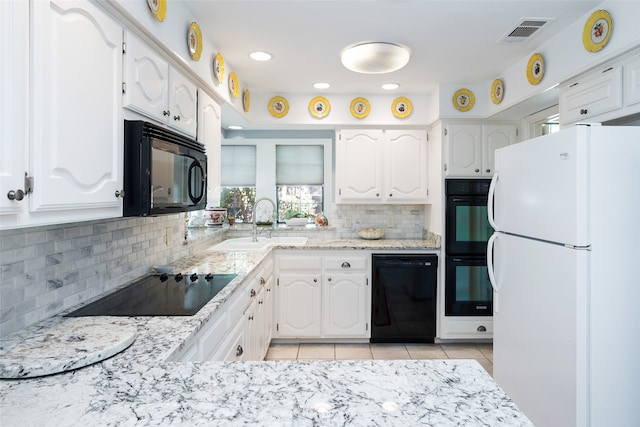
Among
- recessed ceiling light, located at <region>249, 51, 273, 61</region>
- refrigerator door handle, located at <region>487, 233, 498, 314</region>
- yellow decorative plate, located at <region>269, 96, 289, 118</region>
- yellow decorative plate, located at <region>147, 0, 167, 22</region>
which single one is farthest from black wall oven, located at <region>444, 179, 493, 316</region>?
yellow decorative plate, located at <region>147, 0, 167, 22</region>

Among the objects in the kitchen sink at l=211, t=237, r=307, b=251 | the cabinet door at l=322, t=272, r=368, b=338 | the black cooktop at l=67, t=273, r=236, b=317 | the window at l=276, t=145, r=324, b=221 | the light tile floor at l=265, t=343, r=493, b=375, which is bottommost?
the light tile floor at l=265, t=343, r=493, b=375

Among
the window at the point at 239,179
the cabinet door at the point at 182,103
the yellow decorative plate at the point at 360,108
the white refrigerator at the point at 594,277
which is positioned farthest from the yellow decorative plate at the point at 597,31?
the window at the point at 239,179

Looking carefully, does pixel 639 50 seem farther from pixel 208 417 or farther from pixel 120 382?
pixel 120 382

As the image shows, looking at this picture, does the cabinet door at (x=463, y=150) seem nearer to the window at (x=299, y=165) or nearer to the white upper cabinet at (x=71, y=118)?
the window at (x=299, y=165)

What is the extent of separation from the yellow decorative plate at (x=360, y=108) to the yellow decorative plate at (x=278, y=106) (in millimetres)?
666

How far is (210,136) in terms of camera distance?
2.60m

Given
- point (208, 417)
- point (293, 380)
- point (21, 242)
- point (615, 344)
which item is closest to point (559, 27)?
point (615, 344)

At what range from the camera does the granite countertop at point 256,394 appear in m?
0.75

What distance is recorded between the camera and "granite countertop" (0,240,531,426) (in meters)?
0.75

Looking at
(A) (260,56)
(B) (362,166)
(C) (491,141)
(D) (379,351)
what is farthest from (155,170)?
(C) (491,141)

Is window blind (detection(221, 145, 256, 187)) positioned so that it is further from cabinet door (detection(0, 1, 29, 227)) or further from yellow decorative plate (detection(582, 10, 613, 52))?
cabinet door (detection(0, 1, 29, 227))

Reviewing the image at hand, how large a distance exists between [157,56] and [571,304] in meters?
2.23

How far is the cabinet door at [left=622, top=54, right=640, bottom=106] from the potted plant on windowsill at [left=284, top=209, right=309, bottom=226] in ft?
9.48

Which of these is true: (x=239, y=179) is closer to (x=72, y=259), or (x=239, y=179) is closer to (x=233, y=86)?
(x=233, y=86)
